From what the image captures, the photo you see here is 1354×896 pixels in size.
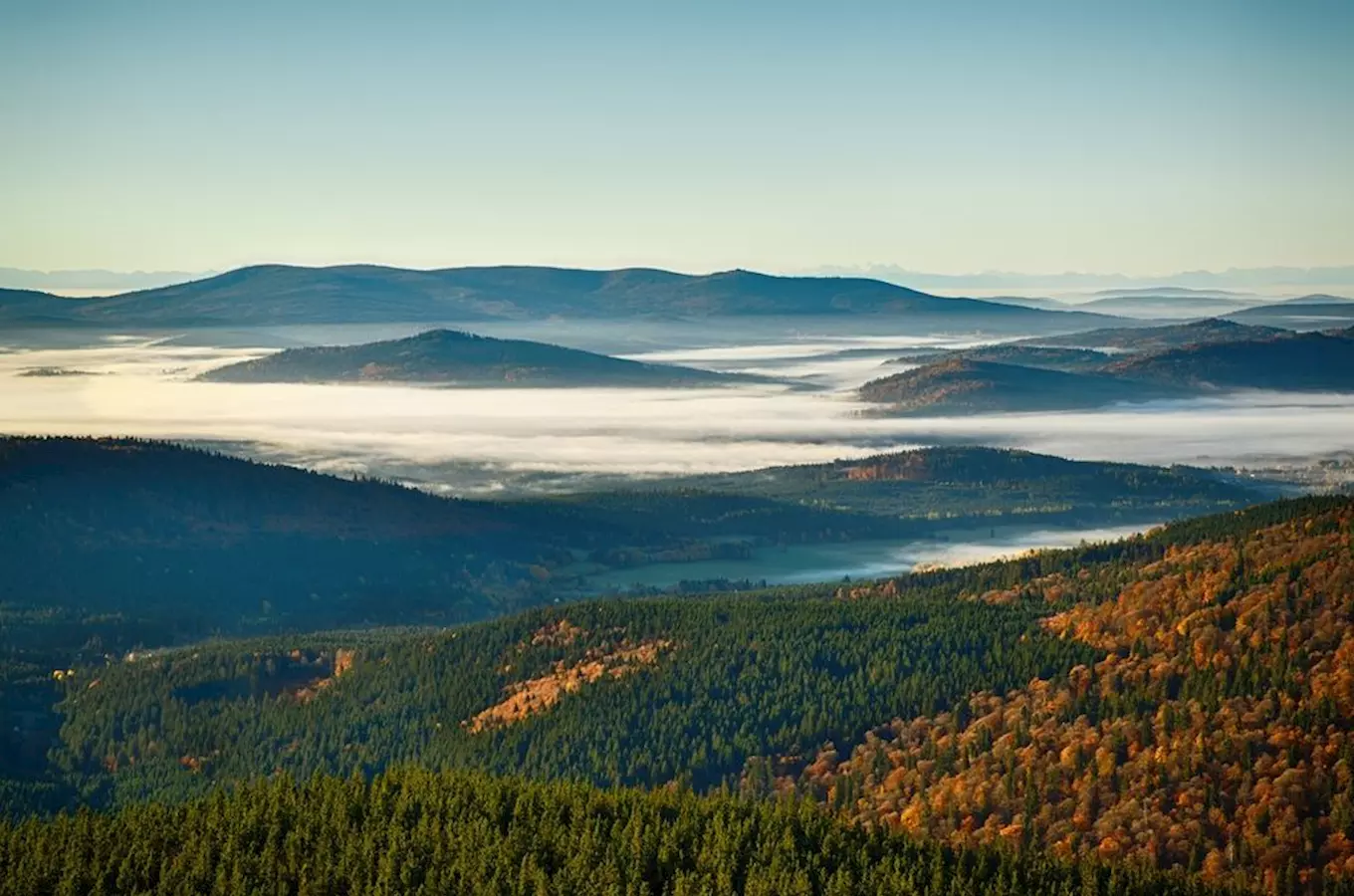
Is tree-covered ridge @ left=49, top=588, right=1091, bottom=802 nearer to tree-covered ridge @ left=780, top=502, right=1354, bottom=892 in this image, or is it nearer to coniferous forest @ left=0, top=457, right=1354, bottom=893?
coniferous forest @ left=0, top=457, right=1354, bottom=893

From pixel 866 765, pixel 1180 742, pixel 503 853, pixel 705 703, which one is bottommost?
pixel 866 765

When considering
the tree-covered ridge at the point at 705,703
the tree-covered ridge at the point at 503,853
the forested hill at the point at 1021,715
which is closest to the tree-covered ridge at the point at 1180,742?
the forested hill at the point at 1021,715

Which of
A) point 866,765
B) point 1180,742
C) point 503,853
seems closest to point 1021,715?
point 866,765

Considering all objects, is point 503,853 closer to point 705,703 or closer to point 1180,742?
point 1180,742

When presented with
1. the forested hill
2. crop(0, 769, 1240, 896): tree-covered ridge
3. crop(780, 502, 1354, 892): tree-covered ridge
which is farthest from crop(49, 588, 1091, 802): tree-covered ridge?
crop(0, 769, 1240, 896): tree-covered ridge

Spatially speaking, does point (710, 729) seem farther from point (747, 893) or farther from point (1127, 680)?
point (747, 893)
